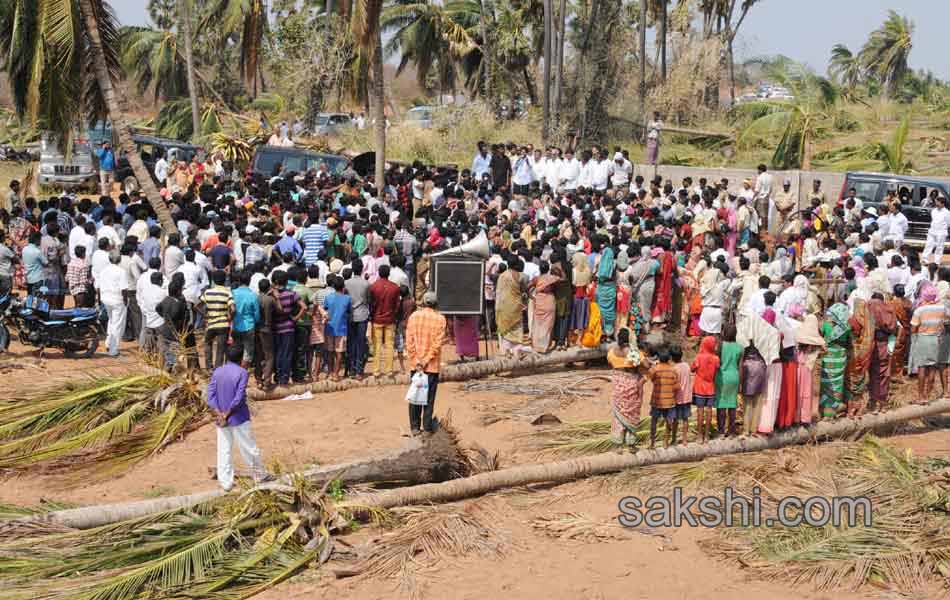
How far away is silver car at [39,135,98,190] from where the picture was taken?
85.8ft

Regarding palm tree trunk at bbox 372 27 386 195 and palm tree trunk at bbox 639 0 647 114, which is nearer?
palm tree trunk at bbox 372 27 386 195

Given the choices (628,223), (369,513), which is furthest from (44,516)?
(628,223)

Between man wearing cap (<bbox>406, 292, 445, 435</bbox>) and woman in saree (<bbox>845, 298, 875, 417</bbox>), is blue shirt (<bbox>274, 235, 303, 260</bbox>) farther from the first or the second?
woman in saree (<bbox>845, 298, 875, 417</bbox>)

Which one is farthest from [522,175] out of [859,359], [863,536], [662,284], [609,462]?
[863,536]

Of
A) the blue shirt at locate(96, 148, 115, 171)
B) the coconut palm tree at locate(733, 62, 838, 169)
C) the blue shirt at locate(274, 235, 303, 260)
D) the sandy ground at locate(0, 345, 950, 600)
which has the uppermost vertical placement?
the coconut palm tree at locate(733, 62, 838, 169)

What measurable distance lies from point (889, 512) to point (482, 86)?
32315 mm

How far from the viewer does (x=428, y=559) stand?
8.38 meters

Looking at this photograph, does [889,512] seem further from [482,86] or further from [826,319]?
[482,86]

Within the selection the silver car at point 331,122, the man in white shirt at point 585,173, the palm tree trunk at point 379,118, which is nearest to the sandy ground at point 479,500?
the man in white shirt at point 585,173

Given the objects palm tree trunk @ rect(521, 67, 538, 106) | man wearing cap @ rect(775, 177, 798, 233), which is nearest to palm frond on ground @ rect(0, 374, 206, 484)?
man wearing cap @ rect(775, 177, 798, 233)

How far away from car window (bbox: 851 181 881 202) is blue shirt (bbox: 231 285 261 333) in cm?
1306

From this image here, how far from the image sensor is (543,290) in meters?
13.6

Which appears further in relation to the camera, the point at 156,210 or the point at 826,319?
the point at 156,210

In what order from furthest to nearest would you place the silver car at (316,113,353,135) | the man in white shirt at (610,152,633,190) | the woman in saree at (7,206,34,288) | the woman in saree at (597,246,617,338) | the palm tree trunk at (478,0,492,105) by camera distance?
the palm tree trunk at (478,0,492,105) < the silver car at (316,113,353,135) < the man in white shirt at (610,152,633,190) < the woman in saree at (7,206,34,288) < the woman in saree at (597,246,617,338)
